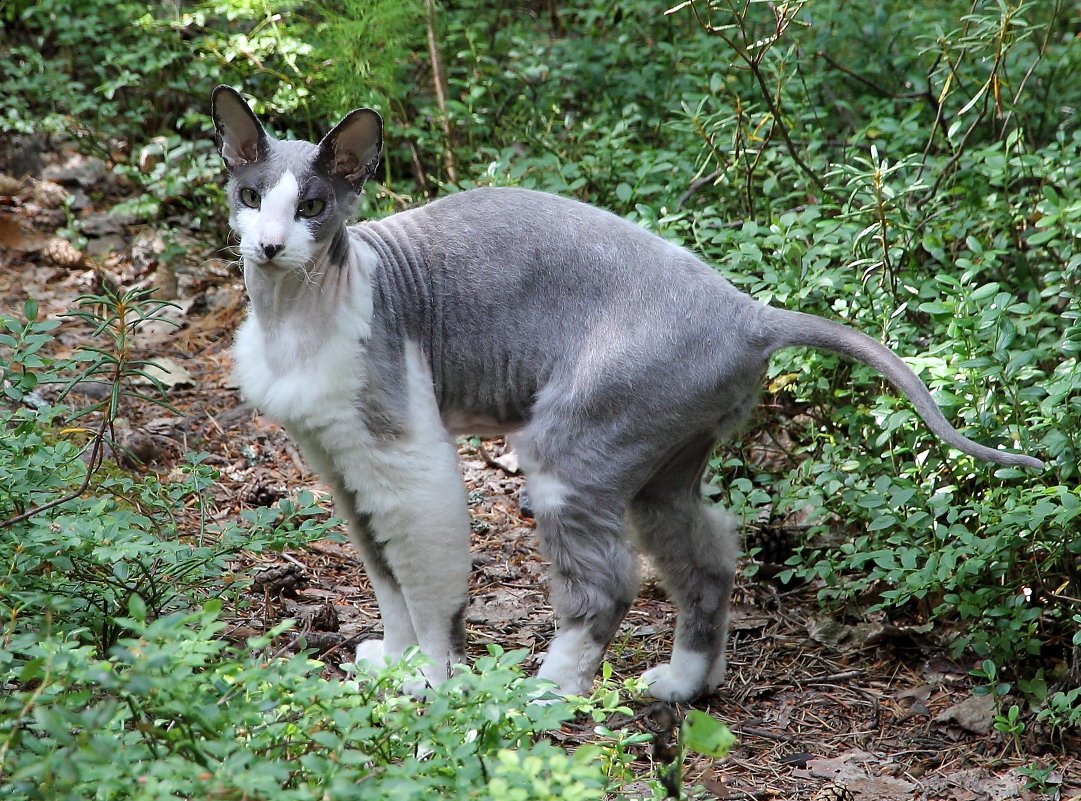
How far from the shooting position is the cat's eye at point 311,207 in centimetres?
321

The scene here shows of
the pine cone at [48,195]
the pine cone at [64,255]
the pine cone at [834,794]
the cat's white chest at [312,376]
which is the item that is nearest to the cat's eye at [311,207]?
the cat's white chest at [312,376]

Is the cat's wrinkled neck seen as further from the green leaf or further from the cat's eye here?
the green leaf

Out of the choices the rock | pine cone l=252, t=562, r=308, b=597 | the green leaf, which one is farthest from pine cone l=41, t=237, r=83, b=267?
the green leaf

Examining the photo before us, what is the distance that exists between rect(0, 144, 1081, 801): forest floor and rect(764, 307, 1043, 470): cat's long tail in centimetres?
97

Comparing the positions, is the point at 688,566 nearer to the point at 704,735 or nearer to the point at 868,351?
the point at 868,351

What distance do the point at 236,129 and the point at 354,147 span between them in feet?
1.13

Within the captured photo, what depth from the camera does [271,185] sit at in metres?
3.21

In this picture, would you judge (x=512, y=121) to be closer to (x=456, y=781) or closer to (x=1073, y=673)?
(x=1073, y=673)

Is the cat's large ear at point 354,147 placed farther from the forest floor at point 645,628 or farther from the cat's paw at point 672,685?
the cat's paw at point 672,685

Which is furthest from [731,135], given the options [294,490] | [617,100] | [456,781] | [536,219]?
[456,781]

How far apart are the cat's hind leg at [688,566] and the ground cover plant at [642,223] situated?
20 centimetres

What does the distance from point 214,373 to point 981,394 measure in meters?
3.64

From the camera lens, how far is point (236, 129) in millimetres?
3266

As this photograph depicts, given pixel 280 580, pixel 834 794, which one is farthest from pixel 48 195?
pixel 834 794
